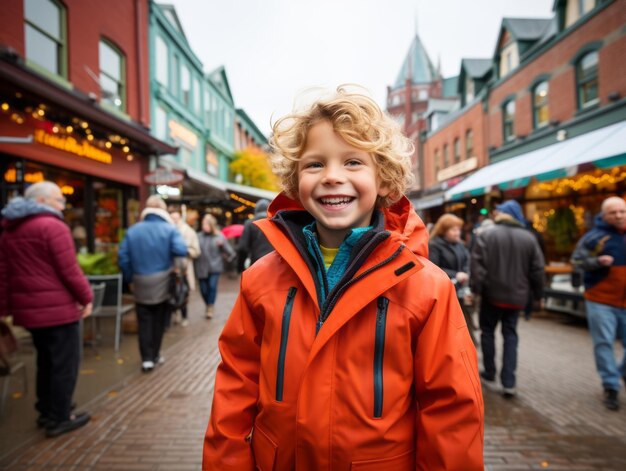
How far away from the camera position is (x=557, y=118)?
12.9 m

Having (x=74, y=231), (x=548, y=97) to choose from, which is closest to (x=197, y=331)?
(x=74, y=231)

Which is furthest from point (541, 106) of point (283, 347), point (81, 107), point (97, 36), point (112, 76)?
point (283, 347)

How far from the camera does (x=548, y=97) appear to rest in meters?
13.5

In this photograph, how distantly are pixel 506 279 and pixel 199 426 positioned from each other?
3.37 metres

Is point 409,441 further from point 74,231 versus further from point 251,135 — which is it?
point 251,135

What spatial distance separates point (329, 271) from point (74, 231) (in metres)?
9.13

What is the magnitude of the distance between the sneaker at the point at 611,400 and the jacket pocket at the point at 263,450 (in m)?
3.99

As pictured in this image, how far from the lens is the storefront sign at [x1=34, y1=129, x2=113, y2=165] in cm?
733

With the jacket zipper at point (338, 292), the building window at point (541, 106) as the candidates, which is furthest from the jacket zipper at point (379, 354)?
the building window at point (541, 106)

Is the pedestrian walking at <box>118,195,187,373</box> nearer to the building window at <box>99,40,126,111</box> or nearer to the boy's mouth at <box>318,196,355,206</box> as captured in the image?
the boy's mouth at <box>318,196,355,206</box>

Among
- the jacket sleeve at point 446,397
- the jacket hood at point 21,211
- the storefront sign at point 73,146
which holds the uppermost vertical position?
the storefront sign at point 73,146

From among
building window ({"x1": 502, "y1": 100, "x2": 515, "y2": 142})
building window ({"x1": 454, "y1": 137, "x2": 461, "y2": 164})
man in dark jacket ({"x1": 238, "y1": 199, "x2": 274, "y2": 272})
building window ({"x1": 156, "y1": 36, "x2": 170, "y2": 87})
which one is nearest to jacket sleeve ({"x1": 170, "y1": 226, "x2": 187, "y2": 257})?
man in dark jacket ({"x1": 238, "y1": 199, "x2": 274, "y2": 272})

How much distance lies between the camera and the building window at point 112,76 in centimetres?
1015

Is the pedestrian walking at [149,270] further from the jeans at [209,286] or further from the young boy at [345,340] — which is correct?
the young boy at [345,340]
